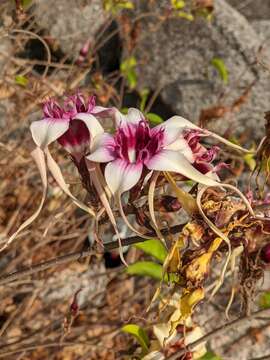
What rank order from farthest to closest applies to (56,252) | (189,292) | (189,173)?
(56,252), (189,292), (189,173)

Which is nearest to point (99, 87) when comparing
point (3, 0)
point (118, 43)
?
point (3, 0)

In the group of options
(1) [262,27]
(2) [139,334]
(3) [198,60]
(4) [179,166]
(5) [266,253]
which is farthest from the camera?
(1) [262,27]

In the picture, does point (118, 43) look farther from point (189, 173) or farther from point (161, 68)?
point (189, 173)

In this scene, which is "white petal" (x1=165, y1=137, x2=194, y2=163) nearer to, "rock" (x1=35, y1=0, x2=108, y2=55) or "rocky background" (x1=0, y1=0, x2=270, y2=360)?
"rocky background" (x1=0, y1=0, x2=270, y2=360)

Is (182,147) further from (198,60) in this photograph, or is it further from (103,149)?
(198,60)

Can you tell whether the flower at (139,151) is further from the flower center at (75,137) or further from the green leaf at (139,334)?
the green leaf at (139,334)

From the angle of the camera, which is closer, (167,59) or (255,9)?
(167,59)

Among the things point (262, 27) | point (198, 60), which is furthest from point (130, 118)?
point (262, 27)
